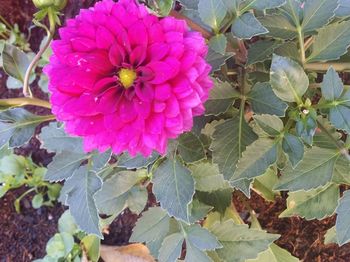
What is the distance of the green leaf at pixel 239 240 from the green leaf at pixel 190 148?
0.56 ft

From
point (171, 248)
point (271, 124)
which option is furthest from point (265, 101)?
point (171, 248)

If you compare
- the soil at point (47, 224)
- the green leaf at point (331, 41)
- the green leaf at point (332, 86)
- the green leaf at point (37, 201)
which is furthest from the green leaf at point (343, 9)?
the green leaf at point (37, 201)

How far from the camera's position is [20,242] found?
1223 mm

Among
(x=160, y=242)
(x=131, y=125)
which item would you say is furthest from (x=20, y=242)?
(x=131, y=125)

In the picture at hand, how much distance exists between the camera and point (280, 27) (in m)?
0.71

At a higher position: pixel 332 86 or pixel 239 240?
pixel 332 86

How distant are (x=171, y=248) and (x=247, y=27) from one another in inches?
12.8

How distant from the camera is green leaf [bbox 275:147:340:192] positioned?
2.25 ft

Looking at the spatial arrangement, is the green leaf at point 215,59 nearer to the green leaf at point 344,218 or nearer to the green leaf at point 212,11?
the green leaf at point 212,11

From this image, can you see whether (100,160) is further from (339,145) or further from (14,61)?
(339,145)

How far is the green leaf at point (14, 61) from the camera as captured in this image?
75 cm

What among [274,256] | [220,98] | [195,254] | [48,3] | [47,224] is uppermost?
[48,3]

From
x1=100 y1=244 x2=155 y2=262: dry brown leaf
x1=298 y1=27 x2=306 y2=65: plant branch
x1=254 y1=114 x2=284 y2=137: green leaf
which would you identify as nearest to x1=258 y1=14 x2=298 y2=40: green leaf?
x1=298 y1=27 x2=306 y2=65: plant branch

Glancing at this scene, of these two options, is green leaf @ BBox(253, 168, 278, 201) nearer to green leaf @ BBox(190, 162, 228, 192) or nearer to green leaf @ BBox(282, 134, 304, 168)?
green leaf @ BBox(190, 162, 228, 192)
